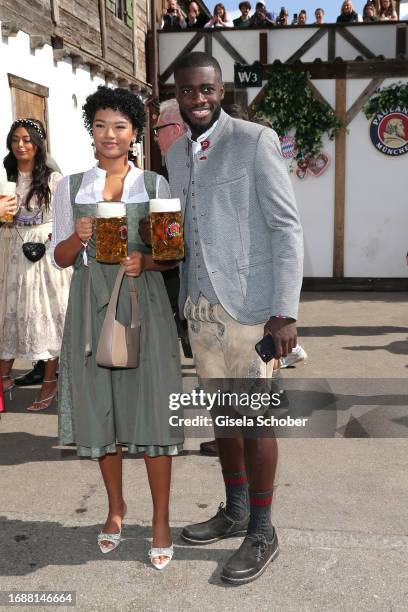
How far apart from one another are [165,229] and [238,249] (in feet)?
1.10

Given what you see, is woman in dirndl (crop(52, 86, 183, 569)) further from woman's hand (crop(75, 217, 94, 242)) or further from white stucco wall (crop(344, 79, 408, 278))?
white stucco wall (crop(344, 79, 408, 278))

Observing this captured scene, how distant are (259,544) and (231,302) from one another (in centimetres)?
99

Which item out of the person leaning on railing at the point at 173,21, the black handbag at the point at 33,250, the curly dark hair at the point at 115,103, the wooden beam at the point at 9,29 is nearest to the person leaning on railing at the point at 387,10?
the person leaning on railing at the point at 173,21

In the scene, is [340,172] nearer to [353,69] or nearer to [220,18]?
[353,69]

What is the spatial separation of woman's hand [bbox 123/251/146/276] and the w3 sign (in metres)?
9.00

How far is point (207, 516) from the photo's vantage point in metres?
3.23

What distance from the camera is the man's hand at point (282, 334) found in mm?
2465

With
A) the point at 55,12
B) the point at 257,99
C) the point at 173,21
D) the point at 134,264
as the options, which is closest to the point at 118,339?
the point at 134,264

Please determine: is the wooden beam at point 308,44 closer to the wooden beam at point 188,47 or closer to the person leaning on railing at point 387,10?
the person leaning on railing at point 387,10

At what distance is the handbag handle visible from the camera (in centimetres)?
255

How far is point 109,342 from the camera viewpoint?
8.26 ft

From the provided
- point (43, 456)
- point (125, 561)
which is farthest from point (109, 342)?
point (43, 456)

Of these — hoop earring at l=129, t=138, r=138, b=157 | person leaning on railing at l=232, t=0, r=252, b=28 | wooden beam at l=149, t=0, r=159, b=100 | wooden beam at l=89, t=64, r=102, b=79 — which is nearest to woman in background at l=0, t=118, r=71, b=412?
hoop earring at l=129, t=138, r=138, b=157

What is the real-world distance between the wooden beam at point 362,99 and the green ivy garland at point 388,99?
0.35 ft
